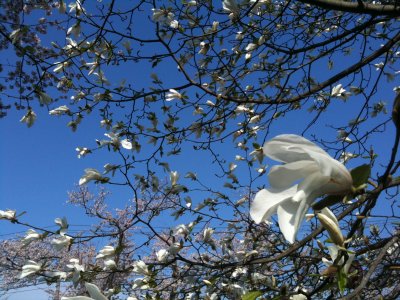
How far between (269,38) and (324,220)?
2.33 meters

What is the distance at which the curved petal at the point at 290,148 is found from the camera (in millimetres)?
587

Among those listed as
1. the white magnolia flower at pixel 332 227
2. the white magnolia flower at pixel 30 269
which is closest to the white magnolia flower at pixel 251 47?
the white magnolia flower at pixel 30 269

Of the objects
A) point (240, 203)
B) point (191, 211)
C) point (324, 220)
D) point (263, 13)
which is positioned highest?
point (263, 13)

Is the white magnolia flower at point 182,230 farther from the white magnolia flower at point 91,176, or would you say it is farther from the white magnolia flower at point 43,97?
the white magnolia flower at point 43,97

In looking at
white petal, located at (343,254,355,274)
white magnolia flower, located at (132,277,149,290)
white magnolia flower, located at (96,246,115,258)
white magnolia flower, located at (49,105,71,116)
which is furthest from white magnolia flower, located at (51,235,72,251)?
white petal, located at (343,254,355,274)

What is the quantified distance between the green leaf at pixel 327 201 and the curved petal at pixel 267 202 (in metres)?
0.05

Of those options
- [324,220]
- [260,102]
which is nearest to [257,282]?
[260,102]

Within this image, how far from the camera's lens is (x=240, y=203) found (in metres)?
2.98

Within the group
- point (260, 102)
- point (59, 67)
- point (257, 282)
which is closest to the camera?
point (257, 282)

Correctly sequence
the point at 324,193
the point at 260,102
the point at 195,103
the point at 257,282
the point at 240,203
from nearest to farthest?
the point at 324,193, the point at 257,282, the point at 260,102, the point at 195,103, the point at 240,203

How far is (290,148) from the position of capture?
1.96 feet

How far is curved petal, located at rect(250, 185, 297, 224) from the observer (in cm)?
60

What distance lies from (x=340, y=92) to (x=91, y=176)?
6.19ft

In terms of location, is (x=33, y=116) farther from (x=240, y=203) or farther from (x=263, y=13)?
(x=263, y=13)
